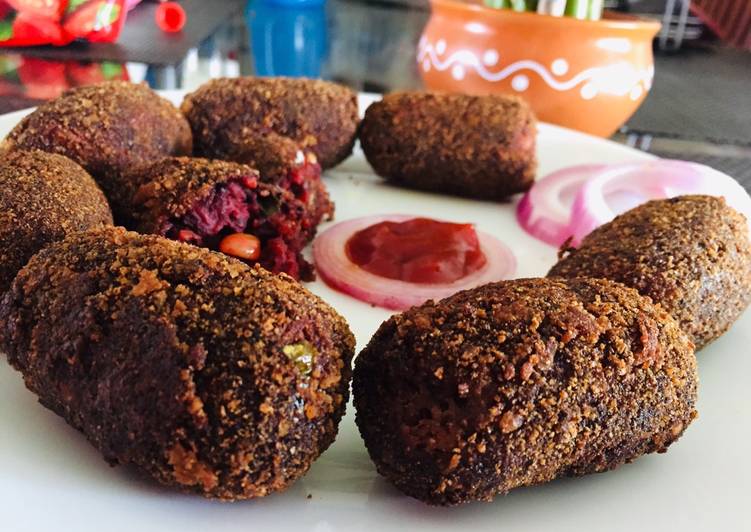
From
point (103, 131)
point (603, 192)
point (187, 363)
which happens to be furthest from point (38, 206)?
point (603, 192)

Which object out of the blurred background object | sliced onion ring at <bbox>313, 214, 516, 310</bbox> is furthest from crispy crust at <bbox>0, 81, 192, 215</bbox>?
the blurred background object

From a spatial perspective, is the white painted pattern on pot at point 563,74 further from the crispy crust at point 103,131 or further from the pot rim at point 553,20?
the crispy crust at point 103,131

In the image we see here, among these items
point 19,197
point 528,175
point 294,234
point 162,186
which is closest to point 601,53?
point 528,175

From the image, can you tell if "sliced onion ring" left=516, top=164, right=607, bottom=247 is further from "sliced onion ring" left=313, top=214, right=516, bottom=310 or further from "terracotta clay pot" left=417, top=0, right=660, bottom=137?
"terracotta clay pot" left=417, top=0, right=660, bottom=137

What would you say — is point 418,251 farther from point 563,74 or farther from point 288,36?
point 288,36

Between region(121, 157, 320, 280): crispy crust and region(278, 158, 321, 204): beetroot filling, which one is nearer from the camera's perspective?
region(121, 157, 320, 280): crispy crust

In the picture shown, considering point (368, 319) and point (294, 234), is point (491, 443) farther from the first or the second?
point (294, 234)
